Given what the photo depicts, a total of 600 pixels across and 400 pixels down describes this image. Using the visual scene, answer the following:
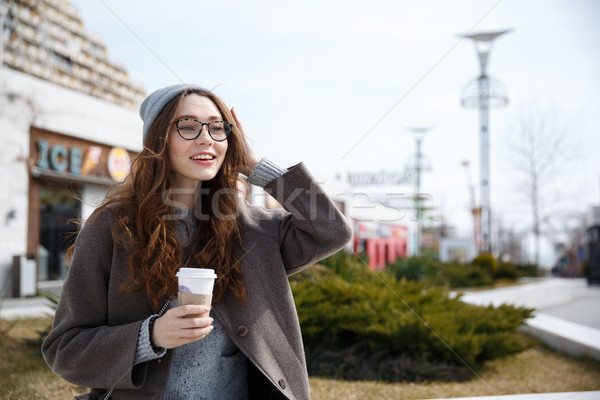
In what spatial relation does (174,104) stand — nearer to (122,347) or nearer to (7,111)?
(122,347)

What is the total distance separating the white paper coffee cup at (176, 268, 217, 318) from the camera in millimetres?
1537

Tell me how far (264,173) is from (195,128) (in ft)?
1.04

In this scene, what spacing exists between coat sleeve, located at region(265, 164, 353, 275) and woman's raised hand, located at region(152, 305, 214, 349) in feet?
1.87

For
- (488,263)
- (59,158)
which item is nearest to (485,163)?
(488,263)

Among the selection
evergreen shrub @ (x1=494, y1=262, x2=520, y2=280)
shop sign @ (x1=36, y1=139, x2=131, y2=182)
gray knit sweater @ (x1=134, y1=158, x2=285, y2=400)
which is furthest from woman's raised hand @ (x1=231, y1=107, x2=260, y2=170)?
evergreen shrub @ (x1=494, y1=262, x2=520, y2=280)

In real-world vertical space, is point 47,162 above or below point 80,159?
below

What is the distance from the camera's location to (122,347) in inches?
63.2

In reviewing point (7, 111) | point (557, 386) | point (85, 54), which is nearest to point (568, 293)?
point (557, 386)

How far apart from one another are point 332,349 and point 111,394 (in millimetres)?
3387

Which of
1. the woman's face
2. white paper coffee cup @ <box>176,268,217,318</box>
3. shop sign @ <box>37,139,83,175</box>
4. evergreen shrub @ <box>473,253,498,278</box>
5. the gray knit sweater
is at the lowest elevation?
evergreen shrub @ <box>473,253,498,278</box>

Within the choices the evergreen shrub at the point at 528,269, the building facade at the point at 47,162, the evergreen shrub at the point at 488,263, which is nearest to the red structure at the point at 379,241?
the evergreen shrub at the point at 488,263

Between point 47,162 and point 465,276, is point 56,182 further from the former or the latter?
point 465,276

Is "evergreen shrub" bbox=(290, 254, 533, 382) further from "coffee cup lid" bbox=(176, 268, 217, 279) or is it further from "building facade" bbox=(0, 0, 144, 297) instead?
"building facade" bbox=(0, 0, 144, 297)

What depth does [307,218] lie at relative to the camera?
1994 mm
